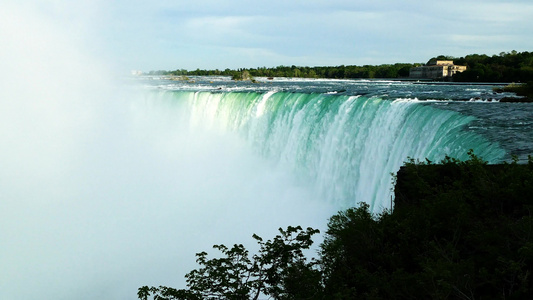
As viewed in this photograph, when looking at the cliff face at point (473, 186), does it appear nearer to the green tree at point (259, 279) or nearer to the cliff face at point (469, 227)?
the cliff face at point (469, 227)

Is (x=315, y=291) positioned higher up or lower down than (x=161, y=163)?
higher up

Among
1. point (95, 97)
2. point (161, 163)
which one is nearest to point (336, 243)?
point (161, 163)

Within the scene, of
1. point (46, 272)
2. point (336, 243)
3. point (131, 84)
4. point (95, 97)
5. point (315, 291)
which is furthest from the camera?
point (131, 84)

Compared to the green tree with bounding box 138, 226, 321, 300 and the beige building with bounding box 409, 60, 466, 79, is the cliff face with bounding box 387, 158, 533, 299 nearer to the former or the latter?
the green tree with bounding box 138, 226, 321, 300

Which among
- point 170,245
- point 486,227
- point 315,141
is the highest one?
point 486,227

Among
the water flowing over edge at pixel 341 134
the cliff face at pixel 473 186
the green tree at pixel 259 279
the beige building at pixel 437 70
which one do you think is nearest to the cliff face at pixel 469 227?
the cliff face at pixel 473 186

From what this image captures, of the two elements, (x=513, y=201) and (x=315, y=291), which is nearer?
(x=315, y=291)

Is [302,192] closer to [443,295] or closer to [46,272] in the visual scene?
[46,272]
